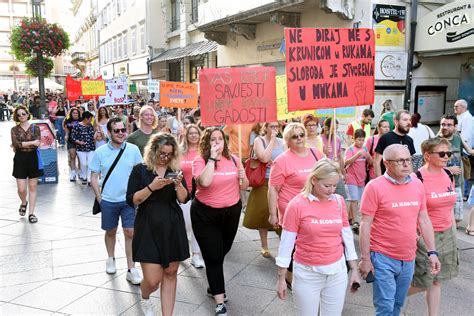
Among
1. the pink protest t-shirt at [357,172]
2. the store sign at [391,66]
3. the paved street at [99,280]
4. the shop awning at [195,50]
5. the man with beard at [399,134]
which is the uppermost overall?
the shop awning at [195,50]

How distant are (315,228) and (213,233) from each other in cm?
143

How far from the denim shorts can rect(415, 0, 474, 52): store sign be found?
8.48 meters

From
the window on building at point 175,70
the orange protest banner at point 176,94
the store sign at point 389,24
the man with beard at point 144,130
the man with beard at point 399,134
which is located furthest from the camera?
the window on building at point 175,70

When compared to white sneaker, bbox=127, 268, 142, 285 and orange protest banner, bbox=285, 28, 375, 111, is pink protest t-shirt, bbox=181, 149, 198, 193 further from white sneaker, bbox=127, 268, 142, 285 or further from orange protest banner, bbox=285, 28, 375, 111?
orange protest banner, bbox=285, 28, 375, 111

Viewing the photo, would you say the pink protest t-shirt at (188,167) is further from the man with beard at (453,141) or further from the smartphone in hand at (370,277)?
the man with beard at (453,141)

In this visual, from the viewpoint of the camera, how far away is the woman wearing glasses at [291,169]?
4363mm

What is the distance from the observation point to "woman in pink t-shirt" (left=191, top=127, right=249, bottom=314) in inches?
170

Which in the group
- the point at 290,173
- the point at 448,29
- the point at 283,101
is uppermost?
the point at 448,29

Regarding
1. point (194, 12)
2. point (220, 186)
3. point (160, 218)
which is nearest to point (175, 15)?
point (194, 12)

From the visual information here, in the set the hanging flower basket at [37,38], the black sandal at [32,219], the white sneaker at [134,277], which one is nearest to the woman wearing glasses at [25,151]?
the black sandal at [32,219]

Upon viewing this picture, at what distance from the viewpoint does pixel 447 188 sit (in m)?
3.88

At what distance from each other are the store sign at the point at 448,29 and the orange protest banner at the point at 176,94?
19.8 ft

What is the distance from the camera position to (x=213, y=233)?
14.5 ft

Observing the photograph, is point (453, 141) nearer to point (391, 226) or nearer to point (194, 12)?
point (391, 226)
